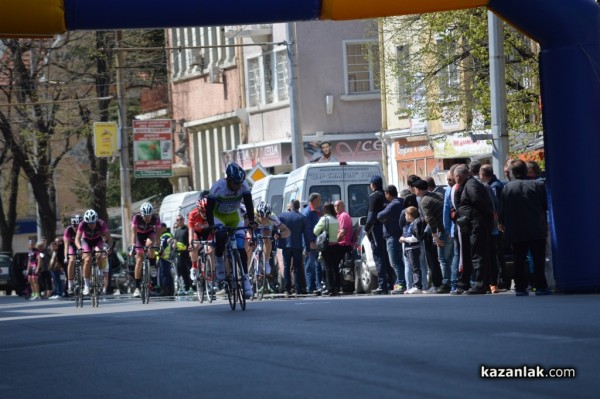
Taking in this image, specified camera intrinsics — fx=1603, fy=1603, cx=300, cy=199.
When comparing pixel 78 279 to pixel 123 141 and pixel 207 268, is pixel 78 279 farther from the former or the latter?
pixel 123 141

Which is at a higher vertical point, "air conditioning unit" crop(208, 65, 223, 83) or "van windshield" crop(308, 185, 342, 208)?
"air conditioning unit" crop(208, 65, 223, 83)

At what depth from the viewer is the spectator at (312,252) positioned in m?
30.6

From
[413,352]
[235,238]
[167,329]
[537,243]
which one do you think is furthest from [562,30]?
[413,352]

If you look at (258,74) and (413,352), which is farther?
(258,74)

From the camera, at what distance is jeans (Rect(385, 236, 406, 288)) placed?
26.5 metres

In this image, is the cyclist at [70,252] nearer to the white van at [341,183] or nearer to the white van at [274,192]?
the white van at [341,183]

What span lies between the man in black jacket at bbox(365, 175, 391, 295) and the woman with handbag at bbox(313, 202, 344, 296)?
2101 mm

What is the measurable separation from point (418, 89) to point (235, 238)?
21318mm

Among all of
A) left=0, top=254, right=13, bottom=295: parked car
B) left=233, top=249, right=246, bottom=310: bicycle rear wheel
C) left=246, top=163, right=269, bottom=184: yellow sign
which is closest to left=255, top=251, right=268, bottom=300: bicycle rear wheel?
left=233, top=249, right=246, bottom=310: bicycle rear wheel

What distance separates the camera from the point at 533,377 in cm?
998

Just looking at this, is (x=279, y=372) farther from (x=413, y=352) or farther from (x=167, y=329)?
(x=167, y=329)

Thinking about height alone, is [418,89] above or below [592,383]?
above

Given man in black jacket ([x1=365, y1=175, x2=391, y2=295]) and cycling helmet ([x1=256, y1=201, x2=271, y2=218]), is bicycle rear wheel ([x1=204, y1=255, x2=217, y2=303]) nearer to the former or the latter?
man in black jacket ([x1=365, y1=175, x2=391, y2=295])

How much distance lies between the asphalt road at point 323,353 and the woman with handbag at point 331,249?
10.5 metres
